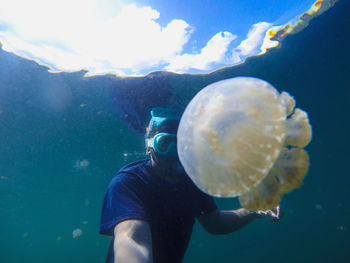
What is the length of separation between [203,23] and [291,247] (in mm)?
50032

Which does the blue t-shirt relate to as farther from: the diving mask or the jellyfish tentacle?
the jellyfish tentacle

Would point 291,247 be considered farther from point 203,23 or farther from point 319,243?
point 203,23

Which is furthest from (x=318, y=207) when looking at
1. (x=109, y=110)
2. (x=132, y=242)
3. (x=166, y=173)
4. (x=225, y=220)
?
(x=132, y=242)

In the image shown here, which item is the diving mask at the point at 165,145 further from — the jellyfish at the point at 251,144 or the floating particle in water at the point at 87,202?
the floating particle in water at the point at 87,202

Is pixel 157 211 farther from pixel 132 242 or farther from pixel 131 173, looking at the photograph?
pixel 132 242

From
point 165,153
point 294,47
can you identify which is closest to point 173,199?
point 165,153

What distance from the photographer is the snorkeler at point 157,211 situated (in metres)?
1.80

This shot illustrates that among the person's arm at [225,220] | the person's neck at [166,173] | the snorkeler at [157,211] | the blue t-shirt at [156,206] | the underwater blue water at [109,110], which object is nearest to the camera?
the snorkeler at [157,211]

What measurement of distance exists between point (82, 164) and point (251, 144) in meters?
16.5

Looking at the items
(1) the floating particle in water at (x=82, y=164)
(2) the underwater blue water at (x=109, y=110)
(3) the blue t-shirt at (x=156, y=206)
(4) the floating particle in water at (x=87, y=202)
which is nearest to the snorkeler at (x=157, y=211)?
(3) the blue t-shirt at (x=156, y=206)

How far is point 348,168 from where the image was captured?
22297 mm

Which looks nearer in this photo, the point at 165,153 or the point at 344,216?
the point at 165,153

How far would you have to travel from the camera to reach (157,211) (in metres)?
2.47

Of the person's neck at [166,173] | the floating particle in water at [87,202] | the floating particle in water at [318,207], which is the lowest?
the floating particle in water at [318,207]
